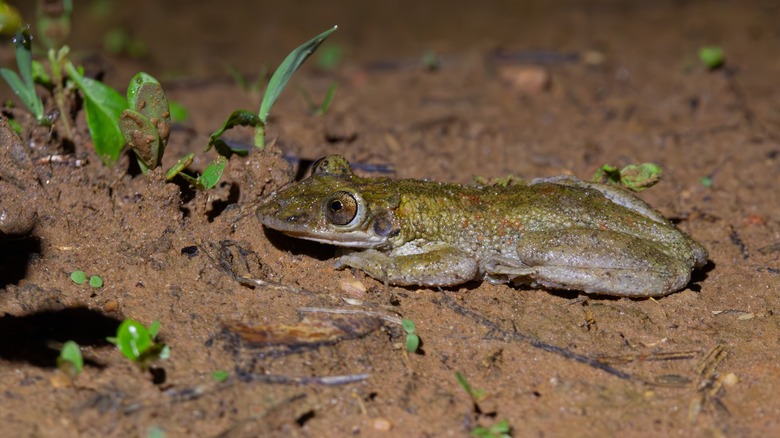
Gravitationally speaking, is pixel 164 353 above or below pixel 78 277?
below

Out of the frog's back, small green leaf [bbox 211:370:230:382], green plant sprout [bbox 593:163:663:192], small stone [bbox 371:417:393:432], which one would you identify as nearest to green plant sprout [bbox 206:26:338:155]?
the frog's back

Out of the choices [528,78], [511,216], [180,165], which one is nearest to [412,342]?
[511,216]

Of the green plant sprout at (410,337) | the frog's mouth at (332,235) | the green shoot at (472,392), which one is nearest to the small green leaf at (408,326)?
the green plant sprout at (410,337)

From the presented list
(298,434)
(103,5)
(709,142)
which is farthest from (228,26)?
(298,434)

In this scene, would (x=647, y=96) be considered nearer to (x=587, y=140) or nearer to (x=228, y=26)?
(x=587, y=140)

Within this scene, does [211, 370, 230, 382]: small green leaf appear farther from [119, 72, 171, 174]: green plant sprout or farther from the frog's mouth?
[119, 72, 171, 174]: green plant sprout

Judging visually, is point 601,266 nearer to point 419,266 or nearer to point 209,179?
point 419,266
